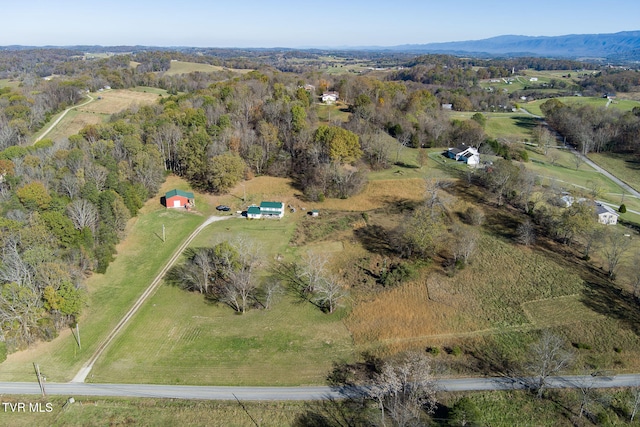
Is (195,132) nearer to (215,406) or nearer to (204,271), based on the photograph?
(204,271)

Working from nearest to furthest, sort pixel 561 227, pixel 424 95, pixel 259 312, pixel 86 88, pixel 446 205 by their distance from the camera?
pixel 259 312 → pixel 561 227 → pixel 446 205 → pixel 424 95 → pixel 86 88

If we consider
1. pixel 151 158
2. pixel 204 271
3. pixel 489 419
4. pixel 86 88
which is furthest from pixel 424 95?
pixel 86 88

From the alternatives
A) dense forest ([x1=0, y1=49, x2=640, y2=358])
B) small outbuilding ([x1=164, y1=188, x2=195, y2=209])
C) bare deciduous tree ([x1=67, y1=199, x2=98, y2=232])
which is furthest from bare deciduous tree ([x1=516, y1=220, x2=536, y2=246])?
bare deciduous tree ([x1=67, y1=199, x2=98, y2=232])

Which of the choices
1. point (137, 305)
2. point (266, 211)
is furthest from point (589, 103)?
point (137, 305)

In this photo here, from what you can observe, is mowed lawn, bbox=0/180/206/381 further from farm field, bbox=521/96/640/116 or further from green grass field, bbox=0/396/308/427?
farm field, bbox=521/96/640/116

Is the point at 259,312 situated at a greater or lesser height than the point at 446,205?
lesser

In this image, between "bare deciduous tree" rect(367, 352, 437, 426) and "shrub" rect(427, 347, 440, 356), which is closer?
"bare deciduous tree" rect(367, 352, 437, 426)
